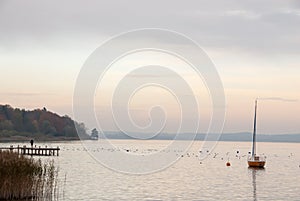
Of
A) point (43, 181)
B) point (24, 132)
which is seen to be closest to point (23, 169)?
point (43, 181)

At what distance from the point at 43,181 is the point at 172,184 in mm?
28912

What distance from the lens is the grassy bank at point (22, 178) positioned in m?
33.7

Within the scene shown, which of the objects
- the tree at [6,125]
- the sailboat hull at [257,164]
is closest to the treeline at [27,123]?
the tree at [6,125]

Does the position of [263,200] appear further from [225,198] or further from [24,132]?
[24,132]

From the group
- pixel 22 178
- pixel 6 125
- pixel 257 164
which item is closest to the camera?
pixel 22 178

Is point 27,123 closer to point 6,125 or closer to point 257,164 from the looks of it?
point 6,125

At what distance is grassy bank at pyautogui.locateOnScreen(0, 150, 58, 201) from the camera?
33.7 meters

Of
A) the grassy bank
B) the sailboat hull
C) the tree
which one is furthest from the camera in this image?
the tree

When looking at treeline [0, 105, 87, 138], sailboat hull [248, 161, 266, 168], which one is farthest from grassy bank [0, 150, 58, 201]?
treeline [0, 105, 87, 138]

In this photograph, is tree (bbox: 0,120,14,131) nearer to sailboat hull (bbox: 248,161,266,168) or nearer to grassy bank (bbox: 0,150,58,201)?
sailboat hull (bbox: 248,161,266,168)

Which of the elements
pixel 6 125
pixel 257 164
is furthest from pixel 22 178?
pixel 6 125

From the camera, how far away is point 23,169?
34.7 m

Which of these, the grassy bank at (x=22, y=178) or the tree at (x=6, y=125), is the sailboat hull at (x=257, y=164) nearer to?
the grassy bank at (x=22, y=178)

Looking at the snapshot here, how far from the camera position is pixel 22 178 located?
34.8 metres
